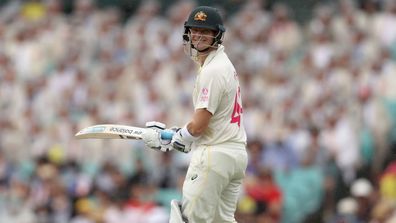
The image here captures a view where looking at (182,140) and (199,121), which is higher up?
(199,121)

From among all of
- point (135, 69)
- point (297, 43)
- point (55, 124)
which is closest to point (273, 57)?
point (297, 43)

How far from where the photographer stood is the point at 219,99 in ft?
32.1

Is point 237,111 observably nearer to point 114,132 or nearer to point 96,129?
point 114,132

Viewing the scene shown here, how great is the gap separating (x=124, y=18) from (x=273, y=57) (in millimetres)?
3861

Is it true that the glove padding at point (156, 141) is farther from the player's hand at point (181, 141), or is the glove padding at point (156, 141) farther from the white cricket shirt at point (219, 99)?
the white cricket shirt at point (219, 99)

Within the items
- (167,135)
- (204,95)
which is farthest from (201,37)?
(167,135)

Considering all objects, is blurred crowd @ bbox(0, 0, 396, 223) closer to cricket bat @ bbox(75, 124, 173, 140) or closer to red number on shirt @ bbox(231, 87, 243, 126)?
cricket bat @ bbox(75, 124, 173, 140)

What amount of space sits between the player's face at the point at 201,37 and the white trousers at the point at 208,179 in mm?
838

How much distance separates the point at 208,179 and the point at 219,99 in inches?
25.6

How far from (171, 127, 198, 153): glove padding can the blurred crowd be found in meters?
5.21

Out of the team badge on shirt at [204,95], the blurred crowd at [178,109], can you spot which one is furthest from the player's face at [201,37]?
the blurred crowd at [178,109]

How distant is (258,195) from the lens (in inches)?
609

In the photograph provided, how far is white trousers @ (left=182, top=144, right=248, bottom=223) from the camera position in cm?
984

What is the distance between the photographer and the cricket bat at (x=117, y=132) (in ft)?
33.0
